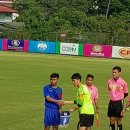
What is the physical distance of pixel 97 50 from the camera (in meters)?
56.8

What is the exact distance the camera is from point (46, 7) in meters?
104

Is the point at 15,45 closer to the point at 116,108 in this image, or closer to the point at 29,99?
the point at 29,99

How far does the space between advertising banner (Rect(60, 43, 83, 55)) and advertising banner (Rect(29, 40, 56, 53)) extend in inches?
42.0

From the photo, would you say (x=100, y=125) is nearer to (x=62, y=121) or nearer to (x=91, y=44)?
(x=62, y=121)

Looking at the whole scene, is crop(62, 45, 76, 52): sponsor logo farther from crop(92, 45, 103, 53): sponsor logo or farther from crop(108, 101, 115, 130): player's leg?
crop(108, 101, 115, 130): player's leg

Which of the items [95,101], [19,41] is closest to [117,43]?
[19,41]

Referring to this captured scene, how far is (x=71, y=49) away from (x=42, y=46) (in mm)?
3794

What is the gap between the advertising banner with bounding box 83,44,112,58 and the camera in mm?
55938

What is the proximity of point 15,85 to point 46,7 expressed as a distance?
79.1 meters

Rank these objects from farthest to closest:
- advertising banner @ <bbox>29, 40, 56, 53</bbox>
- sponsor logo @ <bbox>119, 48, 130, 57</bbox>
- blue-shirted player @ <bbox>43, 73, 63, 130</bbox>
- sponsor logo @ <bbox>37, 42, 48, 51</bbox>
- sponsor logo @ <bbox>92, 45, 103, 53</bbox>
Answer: sponsor logo @ <bbox>37, 42, 48, 51</bbox>
advertising banner @ <bbox>29, 40, 56, 53</bbox>
sponsor logo @ <bbox>92, 45, 103, 53</bbox>
sponsor logo @ <bbox>119, 48, 130, 57</bbox>
blue-shirted player @ <bbox>43, 73, 63, 130</bbox>

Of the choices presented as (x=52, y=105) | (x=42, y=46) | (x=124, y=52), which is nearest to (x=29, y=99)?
(x=52, y=105)

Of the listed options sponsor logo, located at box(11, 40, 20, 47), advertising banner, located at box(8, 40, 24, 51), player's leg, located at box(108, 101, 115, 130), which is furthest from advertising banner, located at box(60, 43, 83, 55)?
player's leg, located at box(108, 101, 115, 130)

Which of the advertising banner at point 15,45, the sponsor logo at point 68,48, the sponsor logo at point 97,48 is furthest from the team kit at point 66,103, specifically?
the advertising banner at point 15,45

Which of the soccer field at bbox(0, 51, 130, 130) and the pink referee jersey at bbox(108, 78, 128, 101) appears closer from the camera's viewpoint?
the pink referee jersey at bbox(108, 78, 128, 101)
